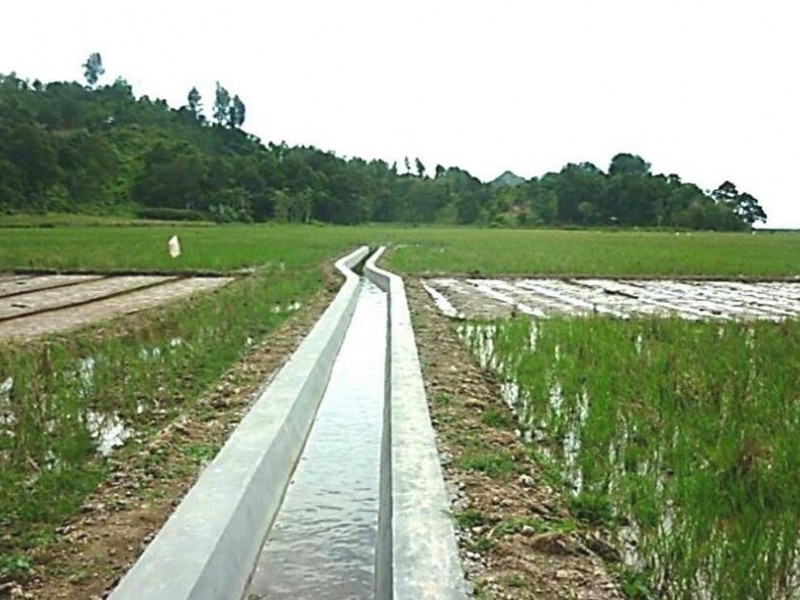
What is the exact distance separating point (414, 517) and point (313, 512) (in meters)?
0.84

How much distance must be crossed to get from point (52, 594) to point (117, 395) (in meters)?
2.74

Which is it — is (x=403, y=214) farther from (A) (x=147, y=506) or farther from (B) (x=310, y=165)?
(A) (x=147, y=506)

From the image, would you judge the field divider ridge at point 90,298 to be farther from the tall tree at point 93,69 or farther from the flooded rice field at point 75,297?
the tall tree at point 93,69

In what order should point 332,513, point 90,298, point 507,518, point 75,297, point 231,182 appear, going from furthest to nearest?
point 231,182 < point 75,297 < point 90,298 < point 332,513 < point 507,518

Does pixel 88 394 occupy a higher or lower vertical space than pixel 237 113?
lower

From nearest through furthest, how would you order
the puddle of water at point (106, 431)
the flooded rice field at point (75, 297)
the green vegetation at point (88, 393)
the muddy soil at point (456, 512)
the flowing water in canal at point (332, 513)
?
the muddy soil at point (456, 512) < the flowing water in canal at point (332, 513) < the green vegetation at point (88, 393) < the puddle of water at point (106, 431) < the flooded rice field at point (75, 297)

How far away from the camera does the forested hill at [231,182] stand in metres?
58.9

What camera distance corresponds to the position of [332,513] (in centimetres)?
362

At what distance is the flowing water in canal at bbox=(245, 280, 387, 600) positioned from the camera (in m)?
2.92

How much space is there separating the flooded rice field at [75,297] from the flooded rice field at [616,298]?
4.18 meters

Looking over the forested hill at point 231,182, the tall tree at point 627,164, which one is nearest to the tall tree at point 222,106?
the forested hill at point 231,182

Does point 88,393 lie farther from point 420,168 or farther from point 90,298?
point 420,168

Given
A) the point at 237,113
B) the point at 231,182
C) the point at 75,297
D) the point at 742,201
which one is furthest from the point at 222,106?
the point at 75,297

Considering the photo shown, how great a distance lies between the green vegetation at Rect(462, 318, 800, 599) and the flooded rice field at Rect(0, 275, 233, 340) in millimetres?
4640
